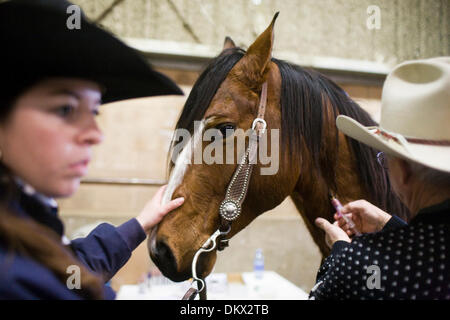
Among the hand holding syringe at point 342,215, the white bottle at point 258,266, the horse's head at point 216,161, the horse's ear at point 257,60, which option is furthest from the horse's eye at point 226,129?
the white bottle at point 258,266

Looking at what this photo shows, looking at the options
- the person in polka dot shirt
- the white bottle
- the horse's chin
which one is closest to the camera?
the person in polka dot shirt

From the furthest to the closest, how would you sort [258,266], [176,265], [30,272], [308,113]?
[258,266]
[308,113]
[176,265]
[30,272]

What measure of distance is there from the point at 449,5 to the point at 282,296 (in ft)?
4.51

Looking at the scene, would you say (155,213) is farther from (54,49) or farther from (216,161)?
(54,49)

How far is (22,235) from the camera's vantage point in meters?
0.31

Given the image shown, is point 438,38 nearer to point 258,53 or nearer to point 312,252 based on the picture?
point 258,53

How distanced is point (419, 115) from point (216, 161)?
0.45m

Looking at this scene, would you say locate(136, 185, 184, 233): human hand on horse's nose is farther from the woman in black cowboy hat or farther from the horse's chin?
the woman in black cowboy hat

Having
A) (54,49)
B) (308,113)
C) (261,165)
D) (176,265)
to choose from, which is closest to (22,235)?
(54,49)

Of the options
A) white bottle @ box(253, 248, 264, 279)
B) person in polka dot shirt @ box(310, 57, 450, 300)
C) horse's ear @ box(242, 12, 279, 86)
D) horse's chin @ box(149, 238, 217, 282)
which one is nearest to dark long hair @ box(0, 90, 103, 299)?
horse's chin @ box(149, 238, 217, 282)

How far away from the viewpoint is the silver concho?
70 cm

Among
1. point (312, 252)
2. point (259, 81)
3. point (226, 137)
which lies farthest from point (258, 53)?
point (312, 252)

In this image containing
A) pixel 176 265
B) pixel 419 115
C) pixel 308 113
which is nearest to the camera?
pixel 419 115

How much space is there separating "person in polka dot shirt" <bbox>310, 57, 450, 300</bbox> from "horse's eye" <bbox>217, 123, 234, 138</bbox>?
0.32 meters
